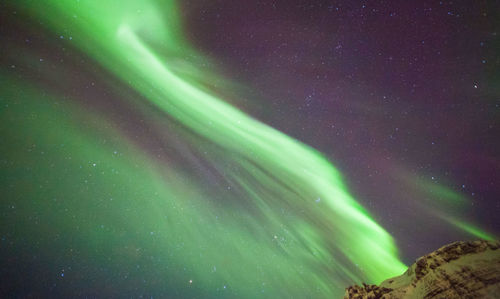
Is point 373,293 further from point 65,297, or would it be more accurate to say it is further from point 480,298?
point 65,297

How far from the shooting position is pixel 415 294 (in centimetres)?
653

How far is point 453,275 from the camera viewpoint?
6.04 metres

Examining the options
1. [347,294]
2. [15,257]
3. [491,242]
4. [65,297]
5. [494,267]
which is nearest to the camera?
[494,267]

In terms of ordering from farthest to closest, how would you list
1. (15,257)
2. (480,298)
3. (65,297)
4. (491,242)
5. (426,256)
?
(65,297)
(15,257)
(426,256)
(491,242)
(480,298)

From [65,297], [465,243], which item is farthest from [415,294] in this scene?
[65,297]

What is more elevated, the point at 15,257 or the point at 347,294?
the point at 347,294

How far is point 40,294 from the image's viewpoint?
12867 millimetres

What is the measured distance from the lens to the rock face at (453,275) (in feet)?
18.1

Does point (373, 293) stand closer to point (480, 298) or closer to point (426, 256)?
point (426, 256)

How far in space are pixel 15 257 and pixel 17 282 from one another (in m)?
1.62

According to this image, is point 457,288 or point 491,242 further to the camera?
point 491,242

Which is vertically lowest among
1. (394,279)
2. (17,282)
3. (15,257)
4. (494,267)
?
(17,282)

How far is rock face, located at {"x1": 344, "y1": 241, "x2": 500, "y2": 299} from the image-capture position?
217 inches

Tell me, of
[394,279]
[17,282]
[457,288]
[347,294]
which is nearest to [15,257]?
[17,282]
